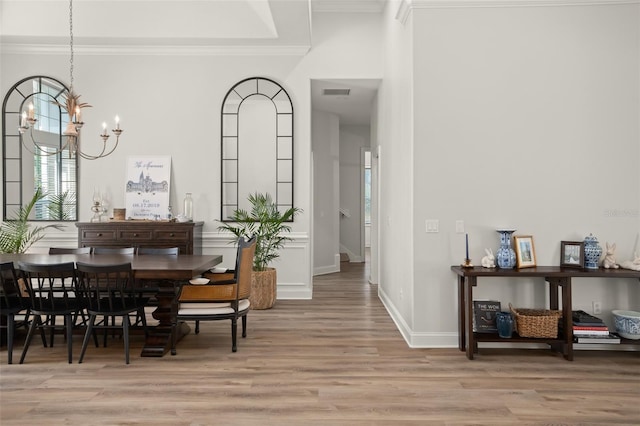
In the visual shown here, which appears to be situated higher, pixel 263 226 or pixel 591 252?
pixel 263 226

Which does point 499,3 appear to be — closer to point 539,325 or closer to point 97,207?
point 539,325

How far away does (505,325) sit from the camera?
3.71 metres

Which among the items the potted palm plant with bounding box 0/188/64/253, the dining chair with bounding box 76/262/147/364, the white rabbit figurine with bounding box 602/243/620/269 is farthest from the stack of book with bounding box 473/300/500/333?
the potted palm plant with bounding box 0/188/64/253

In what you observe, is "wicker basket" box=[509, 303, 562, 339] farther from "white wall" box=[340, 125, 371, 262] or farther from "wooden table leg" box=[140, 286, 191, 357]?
"white wall" box=[340, 125, 371, 262]

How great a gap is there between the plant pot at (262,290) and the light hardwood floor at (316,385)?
116cm

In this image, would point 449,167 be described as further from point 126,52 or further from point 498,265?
point 126,52

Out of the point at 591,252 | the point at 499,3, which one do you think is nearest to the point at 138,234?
the point at 499,3

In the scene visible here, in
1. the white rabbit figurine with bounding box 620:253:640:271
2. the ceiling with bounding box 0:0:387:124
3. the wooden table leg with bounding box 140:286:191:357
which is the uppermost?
the ceiling with bounding box 0:0:387:124

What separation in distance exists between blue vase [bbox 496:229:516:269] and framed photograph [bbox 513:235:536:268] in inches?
2.1

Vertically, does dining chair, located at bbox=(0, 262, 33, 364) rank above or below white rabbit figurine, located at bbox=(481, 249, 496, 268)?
below

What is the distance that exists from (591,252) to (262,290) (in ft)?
11.3

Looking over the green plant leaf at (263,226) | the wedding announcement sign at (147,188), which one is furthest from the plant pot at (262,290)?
the wedding announcement sign at (147,188)

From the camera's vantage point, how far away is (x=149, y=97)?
6.23m

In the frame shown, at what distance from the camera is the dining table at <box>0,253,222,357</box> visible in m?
3.64
